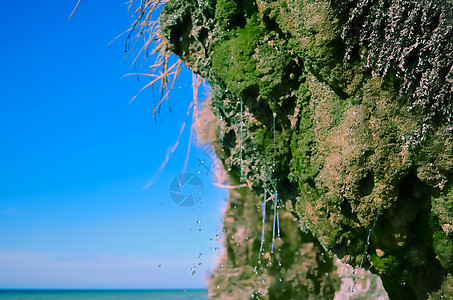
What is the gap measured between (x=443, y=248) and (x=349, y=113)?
1.18 m

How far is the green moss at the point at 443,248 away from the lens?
3611mm

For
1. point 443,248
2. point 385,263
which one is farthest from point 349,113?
point 385,263

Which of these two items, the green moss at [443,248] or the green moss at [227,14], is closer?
the green moss at [443,248]

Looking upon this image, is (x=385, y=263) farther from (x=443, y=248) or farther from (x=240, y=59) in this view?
(x=240, y=59)

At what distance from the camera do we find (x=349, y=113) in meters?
3.62

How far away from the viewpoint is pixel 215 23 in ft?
14.2

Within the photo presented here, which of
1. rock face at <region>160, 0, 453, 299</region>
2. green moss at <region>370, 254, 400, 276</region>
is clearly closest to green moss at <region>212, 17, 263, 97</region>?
rock face at <region>160, 0, 453, 299</region>

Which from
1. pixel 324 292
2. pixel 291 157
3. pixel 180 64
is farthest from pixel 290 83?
pixel 324 292

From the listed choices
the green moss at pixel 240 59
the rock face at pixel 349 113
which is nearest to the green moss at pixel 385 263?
the rock face at pixel 349 113

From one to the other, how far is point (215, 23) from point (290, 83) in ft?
2.90

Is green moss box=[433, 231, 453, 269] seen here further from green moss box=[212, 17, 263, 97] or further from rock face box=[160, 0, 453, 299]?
green moss box=[212, 17, 263, 97]

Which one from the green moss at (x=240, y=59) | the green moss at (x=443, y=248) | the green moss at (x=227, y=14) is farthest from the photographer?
the green moss at (x=227, y=14)

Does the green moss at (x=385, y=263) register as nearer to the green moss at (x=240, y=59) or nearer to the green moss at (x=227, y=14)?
the green moss at (x=240, y=59)

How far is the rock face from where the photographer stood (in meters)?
3.32
